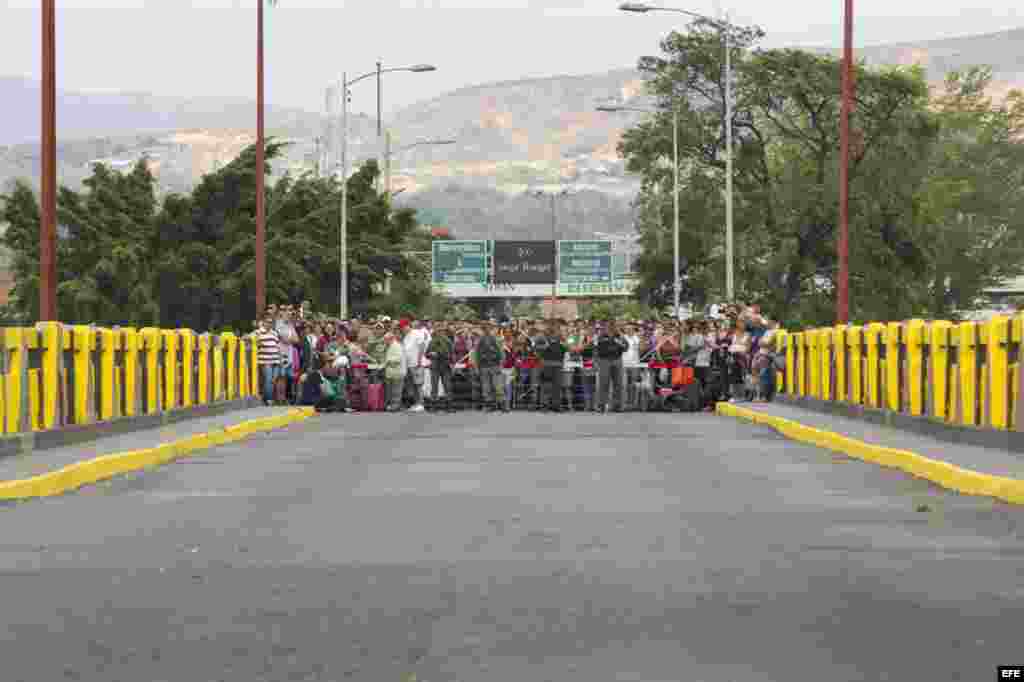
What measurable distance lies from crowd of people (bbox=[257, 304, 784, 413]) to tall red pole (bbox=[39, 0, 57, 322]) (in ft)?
38.9

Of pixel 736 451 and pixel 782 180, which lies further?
pixel 782 180

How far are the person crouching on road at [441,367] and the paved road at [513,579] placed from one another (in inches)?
834

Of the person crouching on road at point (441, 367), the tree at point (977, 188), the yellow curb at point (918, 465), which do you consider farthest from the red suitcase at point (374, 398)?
the tree at point (977, 188)

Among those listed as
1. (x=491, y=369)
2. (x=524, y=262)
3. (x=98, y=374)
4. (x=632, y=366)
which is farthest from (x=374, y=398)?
(x=524, y=262)

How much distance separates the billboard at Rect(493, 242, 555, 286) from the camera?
395ft

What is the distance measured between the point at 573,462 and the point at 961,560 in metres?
9.45

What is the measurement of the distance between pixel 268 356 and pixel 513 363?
16.7 feet

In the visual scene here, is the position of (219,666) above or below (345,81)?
below

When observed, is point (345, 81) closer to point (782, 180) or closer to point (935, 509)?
point (782, 180)

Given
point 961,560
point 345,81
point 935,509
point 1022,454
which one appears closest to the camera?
point 961,560

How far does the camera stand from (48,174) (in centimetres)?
2472

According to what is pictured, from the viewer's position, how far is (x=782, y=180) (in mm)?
70500

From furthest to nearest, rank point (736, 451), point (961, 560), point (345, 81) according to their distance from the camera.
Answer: point (345, 81) → point (736, 451) → point (961, 560)

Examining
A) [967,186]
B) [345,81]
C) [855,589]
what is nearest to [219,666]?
[855,589]
